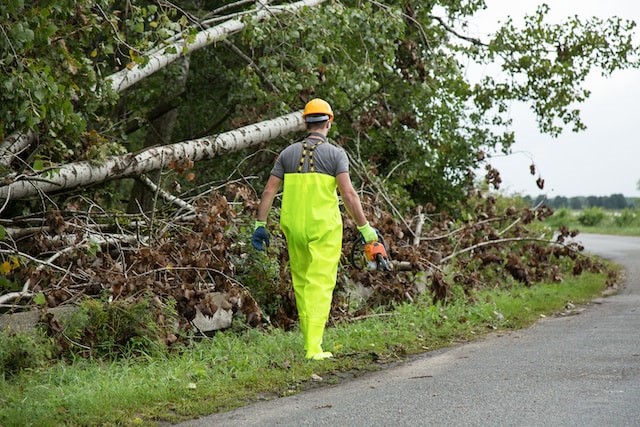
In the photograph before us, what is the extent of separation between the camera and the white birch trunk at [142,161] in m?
9.66

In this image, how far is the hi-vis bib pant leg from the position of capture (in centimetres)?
775

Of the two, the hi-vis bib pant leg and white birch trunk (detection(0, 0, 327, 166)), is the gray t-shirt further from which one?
white birch trunk (detection(0, 0, 327, 166))

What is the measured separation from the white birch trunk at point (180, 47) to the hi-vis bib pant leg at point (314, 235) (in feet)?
10.4

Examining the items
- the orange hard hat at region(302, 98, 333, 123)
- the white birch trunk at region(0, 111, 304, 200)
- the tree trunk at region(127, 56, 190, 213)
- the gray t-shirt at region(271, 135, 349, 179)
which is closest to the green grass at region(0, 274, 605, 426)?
the gray t-shirt at region(271, 135, 349, 179)

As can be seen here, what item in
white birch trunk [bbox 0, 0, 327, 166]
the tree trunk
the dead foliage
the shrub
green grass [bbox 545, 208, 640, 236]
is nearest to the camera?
the shrub

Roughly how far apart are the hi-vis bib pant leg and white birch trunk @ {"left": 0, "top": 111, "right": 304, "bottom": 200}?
2.74 m

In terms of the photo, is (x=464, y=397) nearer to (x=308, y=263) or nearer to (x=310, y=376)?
(x=310, y=376)

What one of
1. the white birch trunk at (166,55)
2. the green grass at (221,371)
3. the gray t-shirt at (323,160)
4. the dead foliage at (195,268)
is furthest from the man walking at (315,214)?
the white birch trunk at (166,55)

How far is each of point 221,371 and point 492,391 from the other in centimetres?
215

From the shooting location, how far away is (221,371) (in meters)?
7.59

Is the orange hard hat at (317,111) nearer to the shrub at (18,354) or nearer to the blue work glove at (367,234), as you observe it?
the blue work glove at (367,234)

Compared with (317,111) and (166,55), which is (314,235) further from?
(166,55)

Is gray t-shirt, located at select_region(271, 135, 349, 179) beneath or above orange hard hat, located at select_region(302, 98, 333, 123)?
beneath

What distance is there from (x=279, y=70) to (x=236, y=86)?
12.4 feet
